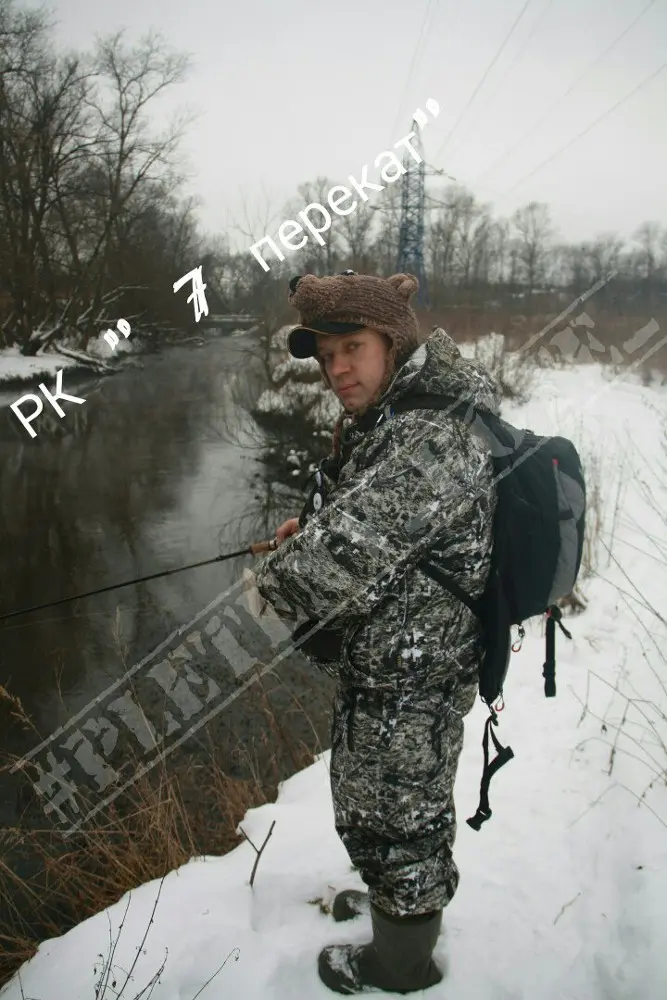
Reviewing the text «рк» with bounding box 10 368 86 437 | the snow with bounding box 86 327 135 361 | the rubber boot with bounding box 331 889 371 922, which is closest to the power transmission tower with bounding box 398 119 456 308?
the text «рк» with bounding box 10 368 86 437

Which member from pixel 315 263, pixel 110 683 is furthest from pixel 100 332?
pixel 110 683

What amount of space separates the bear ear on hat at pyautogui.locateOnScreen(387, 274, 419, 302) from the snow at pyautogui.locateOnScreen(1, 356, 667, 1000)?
0.74 metres

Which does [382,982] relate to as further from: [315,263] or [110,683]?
[315,263]

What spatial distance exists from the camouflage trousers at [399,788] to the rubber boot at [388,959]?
70 mm

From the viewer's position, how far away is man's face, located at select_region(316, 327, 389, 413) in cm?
129

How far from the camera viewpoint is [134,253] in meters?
16.0

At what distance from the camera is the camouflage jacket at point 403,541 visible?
110 cm

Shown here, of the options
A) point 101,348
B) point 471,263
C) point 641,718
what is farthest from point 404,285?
point 101,348

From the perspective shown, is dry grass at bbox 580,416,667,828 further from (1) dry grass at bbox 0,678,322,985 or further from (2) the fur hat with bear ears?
(2) the fur hat with bear ears

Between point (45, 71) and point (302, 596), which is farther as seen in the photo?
point (45, 71)

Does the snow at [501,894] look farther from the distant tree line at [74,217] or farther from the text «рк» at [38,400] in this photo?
the distant tree line at [74,217]

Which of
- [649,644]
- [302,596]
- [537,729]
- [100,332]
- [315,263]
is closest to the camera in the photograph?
[302,596]

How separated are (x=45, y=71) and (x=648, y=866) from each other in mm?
13677

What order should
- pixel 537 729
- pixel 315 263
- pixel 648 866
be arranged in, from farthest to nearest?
pixel 315 263, pixel 537 729, pixel 648 866
